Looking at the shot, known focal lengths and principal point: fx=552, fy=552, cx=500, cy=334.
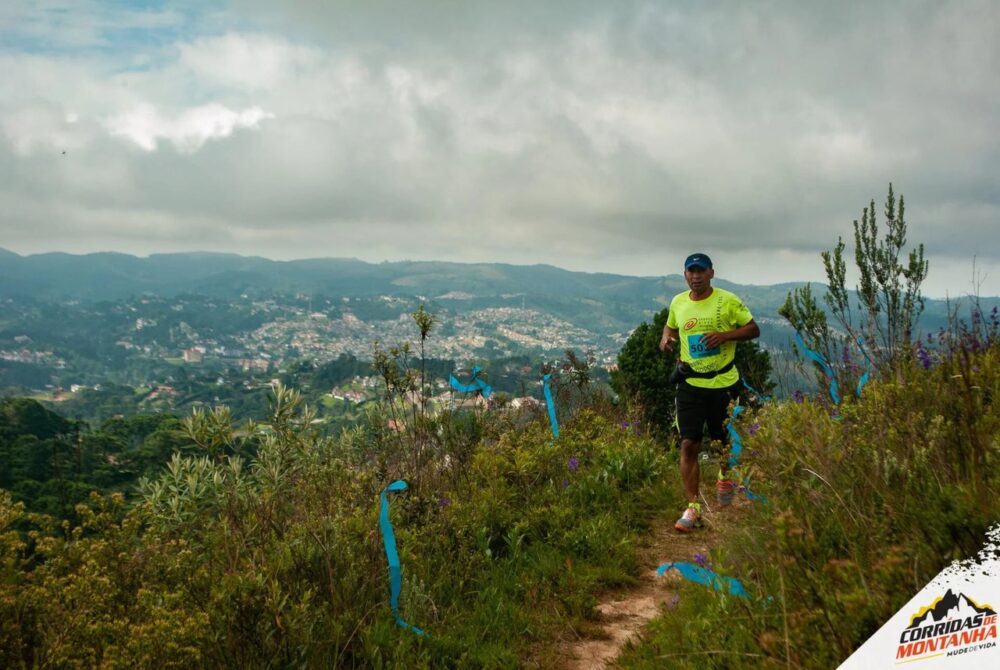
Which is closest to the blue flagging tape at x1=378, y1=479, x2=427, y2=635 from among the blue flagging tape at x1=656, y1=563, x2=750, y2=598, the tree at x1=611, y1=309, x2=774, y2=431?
the blue flagging tape at x1=656, y1=563, x2=750, y2=598

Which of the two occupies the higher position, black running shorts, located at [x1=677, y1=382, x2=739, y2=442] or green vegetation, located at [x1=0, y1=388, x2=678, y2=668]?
black running shorts, located at [x1=677, y1=382, x2=739, y2=442]

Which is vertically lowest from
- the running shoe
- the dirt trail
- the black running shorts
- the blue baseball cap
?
the dirt trail

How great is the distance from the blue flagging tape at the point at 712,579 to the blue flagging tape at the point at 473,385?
277 cm

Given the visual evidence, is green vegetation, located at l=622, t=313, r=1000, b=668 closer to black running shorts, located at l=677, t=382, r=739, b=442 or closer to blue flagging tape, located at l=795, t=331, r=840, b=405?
blue flagging tape, located at l=795, t=331, r=840, b=405

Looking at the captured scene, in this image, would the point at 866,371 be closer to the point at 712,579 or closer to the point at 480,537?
the point at 712,579

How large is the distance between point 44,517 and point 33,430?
1921 inches

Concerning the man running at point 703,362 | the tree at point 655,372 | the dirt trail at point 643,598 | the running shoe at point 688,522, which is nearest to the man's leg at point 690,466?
the man running at point 703,362

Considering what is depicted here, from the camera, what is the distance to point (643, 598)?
13.2 ft

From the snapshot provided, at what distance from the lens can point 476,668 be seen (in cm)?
316

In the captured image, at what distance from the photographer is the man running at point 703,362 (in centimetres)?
513

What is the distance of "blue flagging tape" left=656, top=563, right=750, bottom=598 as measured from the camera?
2734 mm

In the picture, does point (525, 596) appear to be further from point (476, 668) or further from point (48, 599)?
point (48, 599)

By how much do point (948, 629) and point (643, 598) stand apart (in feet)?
9.51

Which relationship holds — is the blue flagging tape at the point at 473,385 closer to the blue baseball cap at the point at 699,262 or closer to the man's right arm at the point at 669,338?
the man's right arm at the point at 669,338
